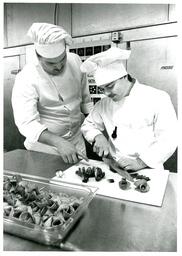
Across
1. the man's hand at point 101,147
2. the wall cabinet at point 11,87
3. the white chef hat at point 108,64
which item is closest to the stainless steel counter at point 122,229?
the man's hand at point 101,147

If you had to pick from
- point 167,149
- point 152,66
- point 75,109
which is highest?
point 152,66

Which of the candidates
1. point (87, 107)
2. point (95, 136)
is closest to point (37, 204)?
point (95, 136)

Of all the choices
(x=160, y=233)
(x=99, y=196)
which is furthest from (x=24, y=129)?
(x=160, y=233)

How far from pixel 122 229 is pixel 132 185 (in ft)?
1.03

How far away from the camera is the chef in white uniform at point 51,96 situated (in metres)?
1.29

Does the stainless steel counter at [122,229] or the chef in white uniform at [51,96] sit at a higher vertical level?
the chef in white uniform at [51,96]

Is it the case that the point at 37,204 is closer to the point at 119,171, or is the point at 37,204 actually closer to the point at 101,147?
the point at 119,171

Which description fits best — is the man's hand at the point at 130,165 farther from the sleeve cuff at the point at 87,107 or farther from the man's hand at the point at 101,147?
the sleeve cuff at the point at 87,107

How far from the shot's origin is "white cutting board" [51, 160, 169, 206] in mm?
874

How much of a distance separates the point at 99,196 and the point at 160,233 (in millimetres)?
296

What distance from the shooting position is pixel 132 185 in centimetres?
99

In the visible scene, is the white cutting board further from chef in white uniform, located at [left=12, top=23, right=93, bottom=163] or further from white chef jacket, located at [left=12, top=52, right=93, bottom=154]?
white chef jacket, located at [left=12, top=52, right=93, bottom=154]

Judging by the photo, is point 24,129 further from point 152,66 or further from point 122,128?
point 152,66

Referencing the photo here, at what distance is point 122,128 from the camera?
137 centimetres
